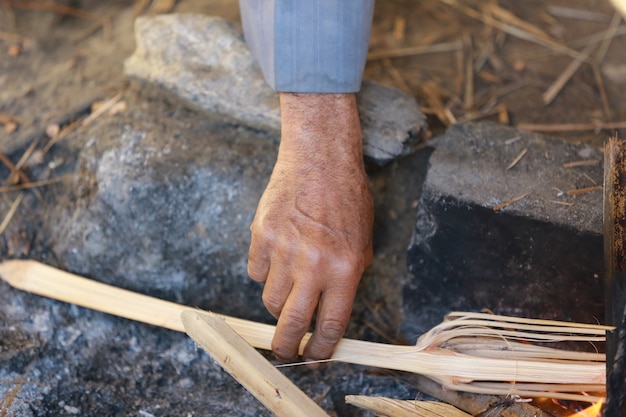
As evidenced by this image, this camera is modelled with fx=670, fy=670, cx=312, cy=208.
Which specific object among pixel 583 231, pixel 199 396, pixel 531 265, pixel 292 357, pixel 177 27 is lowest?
pixel 199 396

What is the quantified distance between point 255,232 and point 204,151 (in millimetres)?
430

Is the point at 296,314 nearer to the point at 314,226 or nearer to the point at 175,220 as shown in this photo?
the point at 314,226

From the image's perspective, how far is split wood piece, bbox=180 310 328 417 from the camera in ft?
4.36

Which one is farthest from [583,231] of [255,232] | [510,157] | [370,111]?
[255,232]

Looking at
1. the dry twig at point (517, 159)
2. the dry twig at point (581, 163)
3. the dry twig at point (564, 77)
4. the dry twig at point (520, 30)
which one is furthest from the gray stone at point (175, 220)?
the dry twig at point (520, 30)

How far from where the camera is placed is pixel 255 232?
1.55 metres

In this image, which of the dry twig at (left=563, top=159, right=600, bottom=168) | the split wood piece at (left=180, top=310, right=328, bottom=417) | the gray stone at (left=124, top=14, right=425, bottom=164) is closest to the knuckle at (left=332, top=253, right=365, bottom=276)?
the split wood piece at (left=180, top=310, right=328, bottom=417)

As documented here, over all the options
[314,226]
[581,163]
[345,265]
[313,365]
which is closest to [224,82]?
[314,226]

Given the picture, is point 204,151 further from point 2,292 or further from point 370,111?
point 2,292

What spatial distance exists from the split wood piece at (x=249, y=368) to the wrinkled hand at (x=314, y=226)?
6.1 inches

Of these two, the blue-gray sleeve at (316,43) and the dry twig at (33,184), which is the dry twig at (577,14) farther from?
the dry twig at (33,184)

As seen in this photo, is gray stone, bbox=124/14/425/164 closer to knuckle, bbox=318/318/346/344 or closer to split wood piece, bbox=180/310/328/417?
knuckle, bbox=318/318/346/344

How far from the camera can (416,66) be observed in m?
2.50

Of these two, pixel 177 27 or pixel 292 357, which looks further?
pixel 177 27
